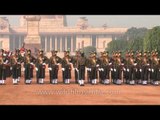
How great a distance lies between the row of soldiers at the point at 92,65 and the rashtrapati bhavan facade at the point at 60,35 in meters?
81.7

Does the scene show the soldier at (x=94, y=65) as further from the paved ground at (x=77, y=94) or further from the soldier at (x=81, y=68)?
the paved ground at (x=77, y=94)

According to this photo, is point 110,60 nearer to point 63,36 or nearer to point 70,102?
point 70,102

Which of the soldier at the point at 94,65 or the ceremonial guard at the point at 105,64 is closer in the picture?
the soldier at the point at 94,65

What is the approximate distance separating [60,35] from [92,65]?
3477 inches

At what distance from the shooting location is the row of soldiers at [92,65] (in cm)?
2408

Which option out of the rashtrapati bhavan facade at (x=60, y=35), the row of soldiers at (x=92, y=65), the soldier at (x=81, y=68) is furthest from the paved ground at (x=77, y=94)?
the rashtrapati bhavan facade at (x=60, y=35)

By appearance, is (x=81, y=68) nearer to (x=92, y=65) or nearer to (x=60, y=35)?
(x=92, y=65)

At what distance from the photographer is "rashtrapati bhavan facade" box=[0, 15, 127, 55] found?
4281 inches

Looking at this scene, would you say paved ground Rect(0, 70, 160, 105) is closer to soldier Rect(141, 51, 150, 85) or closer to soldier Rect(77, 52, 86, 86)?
soldier Rect(77, 52, 86, 86)

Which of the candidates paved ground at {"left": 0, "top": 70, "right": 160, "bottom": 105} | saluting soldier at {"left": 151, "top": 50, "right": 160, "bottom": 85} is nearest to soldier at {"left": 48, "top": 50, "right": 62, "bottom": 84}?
paved ground at {"left": 0, "top": 70, "right": 160, "bottom": 105}

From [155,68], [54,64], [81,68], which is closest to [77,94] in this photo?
[81,68]

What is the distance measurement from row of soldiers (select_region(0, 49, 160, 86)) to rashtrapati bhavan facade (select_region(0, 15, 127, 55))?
81651 millimetres

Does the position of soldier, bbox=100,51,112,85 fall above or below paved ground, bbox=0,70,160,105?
above
